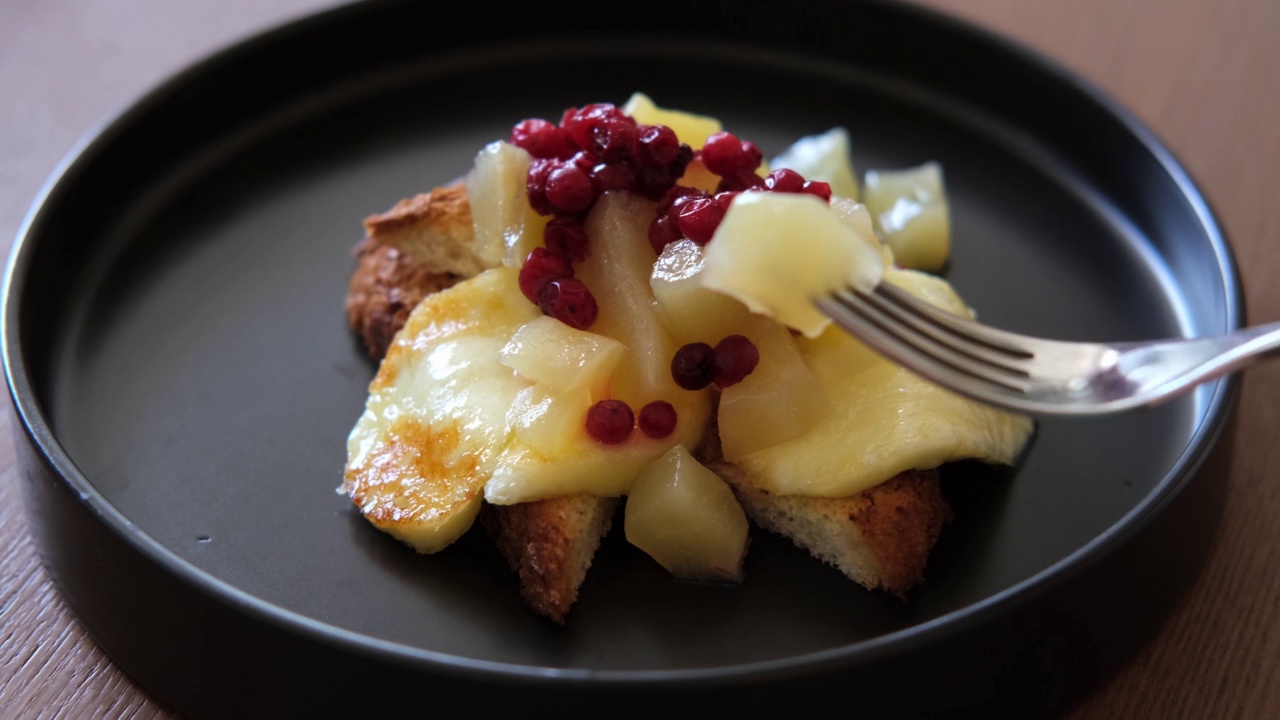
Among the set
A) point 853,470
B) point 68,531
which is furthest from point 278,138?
point 853,470

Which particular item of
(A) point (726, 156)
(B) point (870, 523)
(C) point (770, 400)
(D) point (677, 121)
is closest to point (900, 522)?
(B) point (870, 523)

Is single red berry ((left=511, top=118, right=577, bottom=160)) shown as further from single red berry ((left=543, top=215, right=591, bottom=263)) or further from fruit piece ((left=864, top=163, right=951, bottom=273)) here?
fruit piece ((left=864, top=163, right=951, bottom=273))

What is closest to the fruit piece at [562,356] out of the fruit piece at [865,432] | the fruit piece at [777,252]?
the fruit piece at [865,432]

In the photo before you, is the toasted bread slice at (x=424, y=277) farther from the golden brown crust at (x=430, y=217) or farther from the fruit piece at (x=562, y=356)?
the fruit piece at (x=562, y=356)

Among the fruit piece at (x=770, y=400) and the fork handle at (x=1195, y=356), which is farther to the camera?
the fruit piece at (x=770, y=400)

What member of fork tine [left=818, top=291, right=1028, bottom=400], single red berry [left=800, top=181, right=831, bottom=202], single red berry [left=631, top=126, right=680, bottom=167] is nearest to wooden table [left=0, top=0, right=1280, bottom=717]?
fork tine [left=818, top=291, right=1028, bottom=400]
